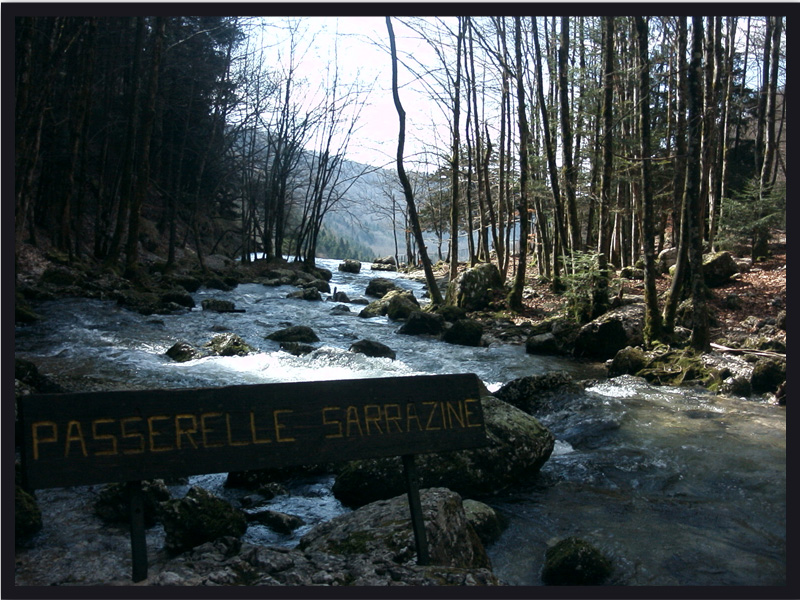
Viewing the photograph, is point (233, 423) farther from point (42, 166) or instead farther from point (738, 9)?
point (42, 166)

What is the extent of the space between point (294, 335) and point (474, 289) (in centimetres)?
795

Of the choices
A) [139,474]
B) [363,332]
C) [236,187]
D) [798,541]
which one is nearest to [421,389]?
[139,474]

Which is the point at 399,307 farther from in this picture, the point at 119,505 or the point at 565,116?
the point at 119,505

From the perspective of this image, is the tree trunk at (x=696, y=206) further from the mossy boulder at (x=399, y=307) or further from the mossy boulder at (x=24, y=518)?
the mossy boulder at (x=24, y=518)

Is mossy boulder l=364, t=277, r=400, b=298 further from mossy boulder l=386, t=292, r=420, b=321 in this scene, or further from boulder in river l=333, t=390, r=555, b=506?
boulder in river l=333, t=390, r=555, b=506

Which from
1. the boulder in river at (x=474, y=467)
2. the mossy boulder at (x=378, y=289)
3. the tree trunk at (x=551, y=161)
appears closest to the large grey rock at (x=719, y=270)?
the tree trunk at (x=551, y=161)

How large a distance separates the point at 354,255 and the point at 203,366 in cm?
10937

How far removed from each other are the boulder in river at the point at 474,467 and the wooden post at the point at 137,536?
2.27 m

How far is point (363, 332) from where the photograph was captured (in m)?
13.8

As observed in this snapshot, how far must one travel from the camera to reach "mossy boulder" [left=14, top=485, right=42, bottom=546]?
3.63 meters

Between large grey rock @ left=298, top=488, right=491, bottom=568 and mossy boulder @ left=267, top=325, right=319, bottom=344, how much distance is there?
313 inches

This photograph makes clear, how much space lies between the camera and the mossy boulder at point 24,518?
3.63 metres

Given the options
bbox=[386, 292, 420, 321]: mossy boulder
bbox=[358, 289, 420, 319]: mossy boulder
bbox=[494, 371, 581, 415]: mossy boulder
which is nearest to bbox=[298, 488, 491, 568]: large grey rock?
bbox=[494, 371, 581, 415]: mossy boulder

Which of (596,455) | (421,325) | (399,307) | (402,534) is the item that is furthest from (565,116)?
(402,534)
